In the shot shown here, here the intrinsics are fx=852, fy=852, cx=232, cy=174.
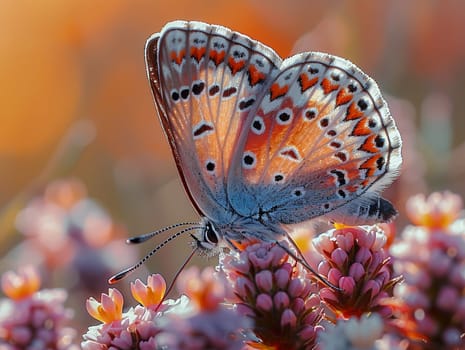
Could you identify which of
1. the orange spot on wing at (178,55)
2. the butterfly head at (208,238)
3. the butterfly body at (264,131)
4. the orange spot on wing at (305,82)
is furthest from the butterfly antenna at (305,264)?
the orange spot on wing at (178,55)

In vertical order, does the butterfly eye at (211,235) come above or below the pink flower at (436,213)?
below

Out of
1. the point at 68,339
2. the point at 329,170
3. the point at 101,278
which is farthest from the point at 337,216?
the point at 101,278

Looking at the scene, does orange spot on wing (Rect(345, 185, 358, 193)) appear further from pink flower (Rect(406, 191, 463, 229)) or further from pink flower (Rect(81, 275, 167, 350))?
pink flower (Rect(81, 275, 167, 350))

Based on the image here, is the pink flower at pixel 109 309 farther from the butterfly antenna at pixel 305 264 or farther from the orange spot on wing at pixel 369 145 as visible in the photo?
the orange spot on wing at pixel 369 145

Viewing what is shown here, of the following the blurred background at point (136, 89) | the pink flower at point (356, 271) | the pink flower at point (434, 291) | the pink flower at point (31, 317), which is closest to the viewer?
the pink flower at point (434, 291)

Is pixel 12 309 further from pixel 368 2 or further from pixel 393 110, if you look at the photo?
pixel 368 2

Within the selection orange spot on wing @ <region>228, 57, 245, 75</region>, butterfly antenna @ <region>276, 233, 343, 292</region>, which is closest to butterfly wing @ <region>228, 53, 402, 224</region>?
orange spot on wing @ <region>228, 57, 245, 75</region>
